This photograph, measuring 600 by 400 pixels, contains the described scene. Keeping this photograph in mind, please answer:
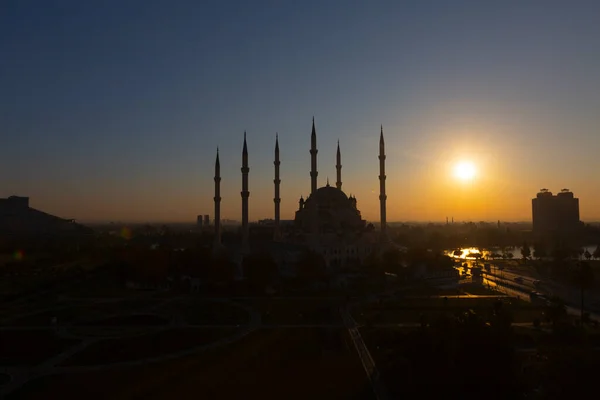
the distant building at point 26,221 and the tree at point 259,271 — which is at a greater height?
the distant building at point 26,221

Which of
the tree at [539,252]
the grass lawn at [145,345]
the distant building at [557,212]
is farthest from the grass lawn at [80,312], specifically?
the distant building at [557,212]

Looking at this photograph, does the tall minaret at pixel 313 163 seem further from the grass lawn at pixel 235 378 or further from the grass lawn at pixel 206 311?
the grass lawn at pixel 235 378

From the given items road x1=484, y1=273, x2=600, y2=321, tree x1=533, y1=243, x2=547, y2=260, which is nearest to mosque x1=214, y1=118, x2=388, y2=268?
road x1=484, y1=273, x2=600, y2=321

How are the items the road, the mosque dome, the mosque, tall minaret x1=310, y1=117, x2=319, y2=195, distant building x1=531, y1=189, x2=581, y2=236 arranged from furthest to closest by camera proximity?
distant building x1=531, y1=189, x2=581, y2=236 → the mosque dome → tall minaret x1=310, y1=117, x2=319, y2=195 → the mosque → the road

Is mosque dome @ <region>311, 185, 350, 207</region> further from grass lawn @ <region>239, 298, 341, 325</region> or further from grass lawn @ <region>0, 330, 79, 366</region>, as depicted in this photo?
grass lawn @ <region>0, 330, 79, 366</region>

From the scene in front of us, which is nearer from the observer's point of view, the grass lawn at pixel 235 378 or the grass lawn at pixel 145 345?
the grass lawn at pixel 235 378

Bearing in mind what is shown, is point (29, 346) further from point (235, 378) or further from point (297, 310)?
point (297, 310)

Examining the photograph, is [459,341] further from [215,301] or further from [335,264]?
[335,264]
